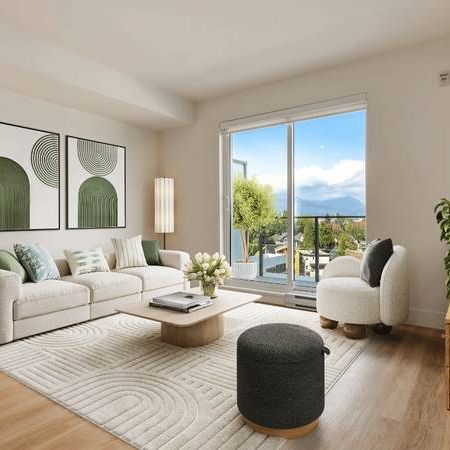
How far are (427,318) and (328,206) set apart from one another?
160 cm

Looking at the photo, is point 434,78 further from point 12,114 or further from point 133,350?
point 12,114

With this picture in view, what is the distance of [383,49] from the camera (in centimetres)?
366

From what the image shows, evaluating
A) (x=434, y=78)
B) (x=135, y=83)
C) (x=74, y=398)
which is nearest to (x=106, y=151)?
(x=135, y=83)

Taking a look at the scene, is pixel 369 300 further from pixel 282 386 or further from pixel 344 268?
pixel 282 386

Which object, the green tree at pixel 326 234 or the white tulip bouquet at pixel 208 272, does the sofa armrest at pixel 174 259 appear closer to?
the white tulip bouquet at pixel 208 272

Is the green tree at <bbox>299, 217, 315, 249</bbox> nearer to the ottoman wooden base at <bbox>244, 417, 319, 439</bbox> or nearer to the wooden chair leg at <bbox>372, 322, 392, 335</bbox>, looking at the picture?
the wooden chair leg at <bbox>372, 322, 392, 335</bbox>

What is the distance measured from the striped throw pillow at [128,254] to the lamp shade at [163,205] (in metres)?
0.67

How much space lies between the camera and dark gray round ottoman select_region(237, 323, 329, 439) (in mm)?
1702

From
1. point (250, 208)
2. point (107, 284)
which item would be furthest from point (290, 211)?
point (107, 284)

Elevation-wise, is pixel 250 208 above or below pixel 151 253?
above

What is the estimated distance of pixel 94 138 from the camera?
15.6 ft

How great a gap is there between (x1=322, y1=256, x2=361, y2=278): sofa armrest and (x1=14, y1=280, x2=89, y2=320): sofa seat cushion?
246 cm

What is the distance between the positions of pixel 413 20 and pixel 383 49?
0.54 m

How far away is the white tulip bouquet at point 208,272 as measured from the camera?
125 inches
